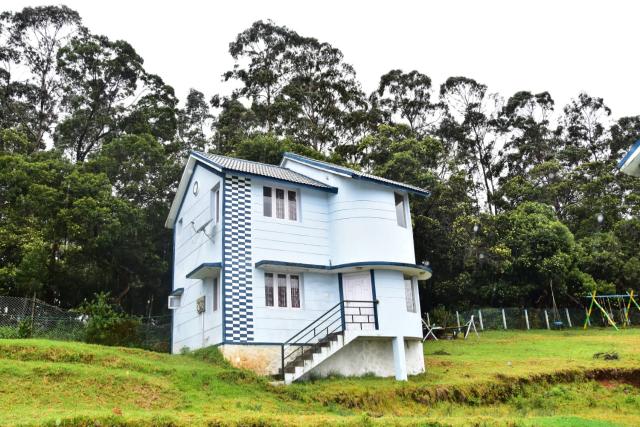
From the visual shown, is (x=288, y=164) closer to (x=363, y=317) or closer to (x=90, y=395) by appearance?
(x=363, y=317)

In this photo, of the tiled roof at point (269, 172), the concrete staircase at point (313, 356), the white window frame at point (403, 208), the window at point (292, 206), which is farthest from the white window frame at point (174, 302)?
the white window frame at point (403, 208)

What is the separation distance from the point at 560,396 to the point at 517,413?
3.16 meters

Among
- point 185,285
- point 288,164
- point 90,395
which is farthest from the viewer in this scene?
point 288,164

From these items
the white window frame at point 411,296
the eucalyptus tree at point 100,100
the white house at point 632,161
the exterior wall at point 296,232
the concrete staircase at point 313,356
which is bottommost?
the concrete staircase at point 313,356

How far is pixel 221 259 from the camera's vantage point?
19297 millimetres

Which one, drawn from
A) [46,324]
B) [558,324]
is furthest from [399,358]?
[558,324]

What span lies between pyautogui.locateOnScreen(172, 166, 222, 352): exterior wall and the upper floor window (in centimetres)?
181

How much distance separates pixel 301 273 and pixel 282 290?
979 mm

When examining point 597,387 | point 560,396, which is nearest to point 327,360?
point 560,396

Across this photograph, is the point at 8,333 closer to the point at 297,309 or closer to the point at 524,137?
the point at 297,309

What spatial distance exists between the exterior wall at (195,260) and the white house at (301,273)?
71mm

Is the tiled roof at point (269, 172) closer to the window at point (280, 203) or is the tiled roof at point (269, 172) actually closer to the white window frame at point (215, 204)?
the window at point (280, 203)

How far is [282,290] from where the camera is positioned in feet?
65.9

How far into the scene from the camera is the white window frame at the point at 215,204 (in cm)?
2053
